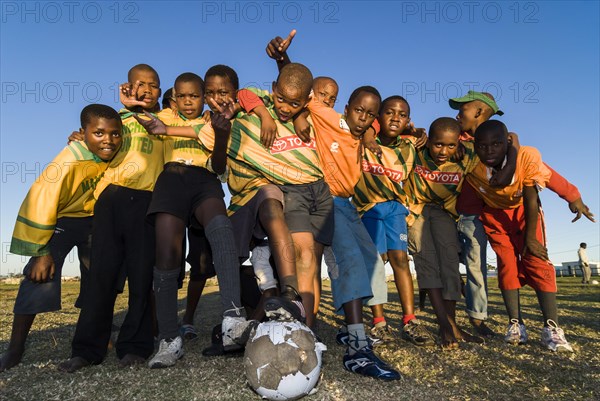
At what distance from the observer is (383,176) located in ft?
14.7

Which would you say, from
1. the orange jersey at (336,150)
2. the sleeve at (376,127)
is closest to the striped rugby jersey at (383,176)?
the sleeve at (376,127)

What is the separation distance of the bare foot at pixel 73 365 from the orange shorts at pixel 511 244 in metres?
3.99

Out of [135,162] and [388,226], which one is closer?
[135,162]

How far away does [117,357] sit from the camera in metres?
3.46

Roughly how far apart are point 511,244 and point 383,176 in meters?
1.56

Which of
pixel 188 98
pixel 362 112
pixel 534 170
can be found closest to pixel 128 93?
pixel 188 98

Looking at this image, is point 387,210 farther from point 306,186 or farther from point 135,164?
point 135,164

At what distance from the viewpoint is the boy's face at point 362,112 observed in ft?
12.8

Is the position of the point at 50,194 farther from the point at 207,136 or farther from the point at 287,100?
the point at 287,100

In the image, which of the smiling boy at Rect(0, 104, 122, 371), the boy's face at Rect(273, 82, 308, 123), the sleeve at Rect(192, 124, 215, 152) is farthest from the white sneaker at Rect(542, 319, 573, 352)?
the smiling boy at Rect(0, 104, 122, 371)

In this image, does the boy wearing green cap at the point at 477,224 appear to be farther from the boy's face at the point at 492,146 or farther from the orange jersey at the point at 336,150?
the orange jersey at the point at 336,150

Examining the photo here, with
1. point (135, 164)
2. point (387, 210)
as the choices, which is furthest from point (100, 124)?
point (387, 210)

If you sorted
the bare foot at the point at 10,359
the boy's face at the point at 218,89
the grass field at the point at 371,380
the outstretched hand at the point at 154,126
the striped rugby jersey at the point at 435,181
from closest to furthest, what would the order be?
the grass field at the point at 371,380 < the bare foot at the point at 10,359 < the outstretched hand at the point at 154,126 < the boy's face at the point at 218,89 < the striped rugby jersey at the point at 435,181

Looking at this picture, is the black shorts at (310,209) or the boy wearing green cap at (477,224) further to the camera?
the boy wearing green cap at (477,224)
